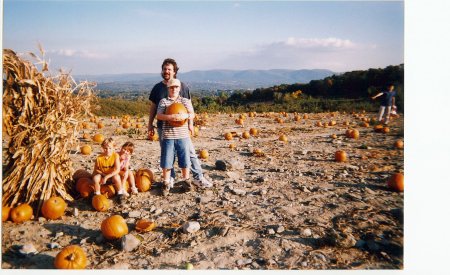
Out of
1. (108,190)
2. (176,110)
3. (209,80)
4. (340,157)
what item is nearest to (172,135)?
(176,110)

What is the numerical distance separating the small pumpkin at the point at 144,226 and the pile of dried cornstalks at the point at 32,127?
1.32 metres

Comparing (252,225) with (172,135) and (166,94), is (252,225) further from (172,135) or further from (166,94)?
(166,94)

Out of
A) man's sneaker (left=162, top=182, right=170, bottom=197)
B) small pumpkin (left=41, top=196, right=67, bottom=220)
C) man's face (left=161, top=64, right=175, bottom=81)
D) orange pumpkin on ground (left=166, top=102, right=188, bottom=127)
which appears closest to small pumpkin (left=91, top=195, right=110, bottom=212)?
small pumpkin (left=41, top=196, right=67, bottom=220)

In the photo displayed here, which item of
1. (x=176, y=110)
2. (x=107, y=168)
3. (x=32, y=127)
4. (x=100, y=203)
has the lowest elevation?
(x=100, y=203)

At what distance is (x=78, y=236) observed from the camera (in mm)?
3832

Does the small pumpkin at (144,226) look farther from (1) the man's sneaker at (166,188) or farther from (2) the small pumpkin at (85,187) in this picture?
(2) the small pumpkin at (85,187)

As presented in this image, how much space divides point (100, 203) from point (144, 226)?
2.75ft

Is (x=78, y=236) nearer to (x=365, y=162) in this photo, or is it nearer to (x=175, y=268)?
(x=175, y=268)

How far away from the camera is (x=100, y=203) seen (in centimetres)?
430

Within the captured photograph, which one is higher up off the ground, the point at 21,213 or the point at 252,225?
the point at 21,213

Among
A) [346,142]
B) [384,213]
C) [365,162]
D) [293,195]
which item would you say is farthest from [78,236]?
[346,142]

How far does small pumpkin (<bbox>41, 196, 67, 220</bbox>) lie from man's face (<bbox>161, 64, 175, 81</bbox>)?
228cm

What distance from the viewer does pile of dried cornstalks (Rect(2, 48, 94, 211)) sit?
3980 mm
